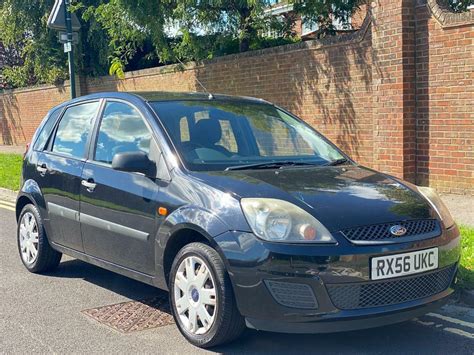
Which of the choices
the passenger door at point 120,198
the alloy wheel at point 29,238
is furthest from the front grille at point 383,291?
the alloy wheel at point 29,238

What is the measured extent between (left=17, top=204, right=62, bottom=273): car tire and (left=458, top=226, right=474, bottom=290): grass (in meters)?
3.75

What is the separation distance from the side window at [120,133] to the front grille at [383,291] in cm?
191

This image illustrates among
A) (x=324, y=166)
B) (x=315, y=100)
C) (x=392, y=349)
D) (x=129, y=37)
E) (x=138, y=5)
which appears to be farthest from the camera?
(x=129, y=37)

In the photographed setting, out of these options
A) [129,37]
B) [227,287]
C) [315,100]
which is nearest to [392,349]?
[227,287]

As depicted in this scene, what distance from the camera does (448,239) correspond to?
4.16 m

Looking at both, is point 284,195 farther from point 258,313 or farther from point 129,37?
point 129,37

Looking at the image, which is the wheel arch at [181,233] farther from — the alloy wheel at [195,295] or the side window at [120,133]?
the side window at [120,133]

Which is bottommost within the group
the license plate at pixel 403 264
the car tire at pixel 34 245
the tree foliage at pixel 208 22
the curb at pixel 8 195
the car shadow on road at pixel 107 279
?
the curb at pixel 8 195

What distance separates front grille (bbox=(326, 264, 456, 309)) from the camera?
3.72 meters

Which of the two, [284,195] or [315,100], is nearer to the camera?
[284,195]

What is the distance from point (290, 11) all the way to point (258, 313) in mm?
9859

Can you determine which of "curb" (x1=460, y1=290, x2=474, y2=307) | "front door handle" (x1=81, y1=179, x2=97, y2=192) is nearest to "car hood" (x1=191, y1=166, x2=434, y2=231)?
"curb" (x1=460, y1=290, x2=474, y2=307)

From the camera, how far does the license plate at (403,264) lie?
376cm

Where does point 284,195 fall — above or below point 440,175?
above
